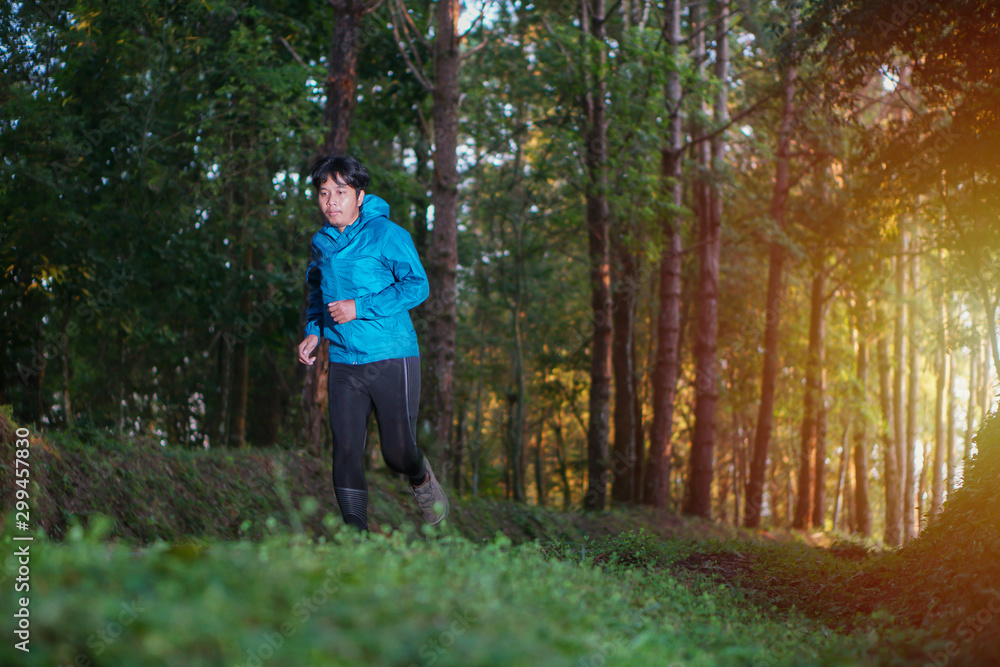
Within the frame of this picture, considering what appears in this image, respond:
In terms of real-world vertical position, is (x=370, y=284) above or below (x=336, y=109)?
below

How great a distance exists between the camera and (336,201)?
5.70 meters

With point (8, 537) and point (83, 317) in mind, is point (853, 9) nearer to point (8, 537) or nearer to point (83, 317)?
point (8, 537)

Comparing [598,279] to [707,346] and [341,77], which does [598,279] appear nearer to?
[707,346]

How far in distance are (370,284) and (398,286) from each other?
0.64 ft

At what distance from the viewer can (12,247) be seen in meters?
11.7

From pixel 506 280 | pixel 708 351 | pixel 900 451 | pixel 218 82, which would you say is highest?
pixel 218 82

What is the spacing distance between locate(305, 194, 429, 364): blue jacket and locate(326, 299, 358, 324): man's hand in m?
0.10

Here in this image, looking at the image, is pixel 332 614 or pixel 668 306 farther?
pixel 668 306

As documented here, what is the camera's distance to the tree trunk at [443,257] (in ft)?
46.6

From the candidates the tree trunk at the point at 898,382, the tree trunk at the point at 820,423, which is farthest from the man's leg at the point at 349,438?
the tree trunk at the point at 898,382

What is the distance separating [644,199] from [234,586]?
16.6m

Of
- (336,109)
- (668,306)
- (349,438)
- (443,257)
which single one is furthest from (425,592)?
(668,306)

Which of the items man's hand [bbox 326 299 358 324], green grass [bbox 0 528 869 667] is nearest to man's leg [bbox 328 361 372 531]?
man's hand [bbox 326 299 358 324]

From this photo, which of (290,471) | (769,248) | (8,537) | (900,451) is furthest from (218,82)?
(900,451)
